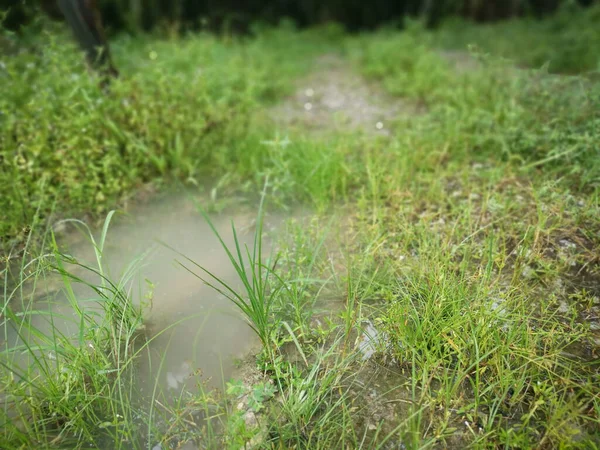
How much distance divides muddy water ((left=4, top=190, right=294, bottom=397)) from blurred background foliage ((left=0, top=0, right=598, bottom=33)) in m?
4.51

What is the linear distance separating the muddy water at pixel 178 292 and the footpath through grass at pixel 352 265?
0.37 ft

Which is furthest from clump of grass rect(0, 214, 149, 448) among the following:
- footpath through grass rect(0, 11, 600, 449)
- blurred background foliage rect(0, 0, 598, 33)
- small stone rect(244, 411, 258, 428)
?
blurred background foliage rect(0, 0, 598, 33)

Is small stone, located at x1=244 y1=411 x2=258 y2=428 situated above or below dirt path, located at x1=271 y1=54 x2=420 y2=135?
below

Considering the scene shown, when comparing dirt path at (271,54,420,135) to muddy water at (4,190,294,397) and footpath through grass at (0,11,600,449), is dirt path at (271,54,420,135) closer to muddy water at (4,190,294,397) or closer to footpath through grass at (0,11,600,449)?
footpath through grass at (0,11,600,449)

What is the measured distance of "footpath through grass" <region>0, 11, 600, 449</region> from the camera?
69.7 inches

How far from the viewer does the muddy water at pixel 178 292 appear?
2.09 m

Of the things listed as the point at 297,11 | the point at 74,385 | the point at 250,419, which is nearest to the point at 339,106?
the point at 250,419

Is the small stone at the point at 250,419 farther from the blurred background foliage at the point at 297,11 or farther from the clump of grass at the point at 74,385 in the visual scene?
the blurred background foliage at the point at 297,11

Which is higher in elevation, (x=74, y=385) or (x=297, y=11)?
(x=297, y=11)

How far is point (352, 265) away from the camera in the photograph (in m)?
2.42

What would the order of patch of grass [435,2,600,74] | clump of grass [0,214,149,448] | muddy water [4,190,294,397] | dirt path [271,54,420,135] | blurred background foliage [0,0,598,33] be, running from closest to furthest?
clump of grass [0,214,149,448], muddy water [4,190,294,397], dirt path [271,54,420,135], patch of grass [435,2,600,74], blurred background foliage [0,0,598,33]

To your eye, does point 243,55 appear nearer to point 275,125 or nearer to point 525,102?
point 275,125

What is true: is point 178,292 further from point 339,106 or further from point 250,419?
point 339,106

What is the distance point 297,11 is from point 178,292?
8.03 meters
